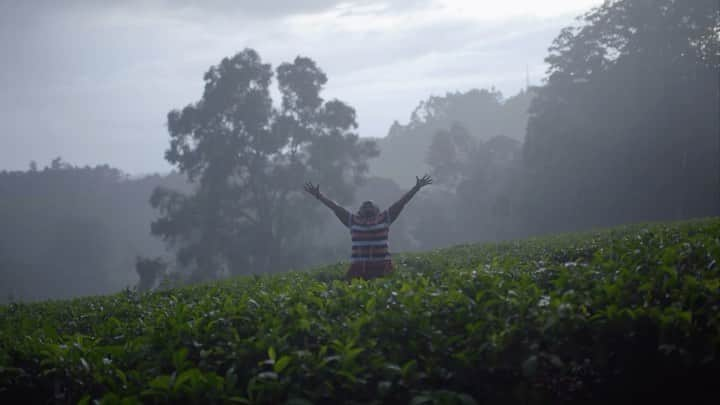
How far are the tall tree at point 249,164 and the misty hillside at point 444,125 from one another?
4558 cm

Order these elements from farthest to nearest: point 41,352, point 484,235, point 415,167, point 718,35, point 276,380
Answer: point 415,167, point 484,235, point 718,35, point 41,352, point 276,380

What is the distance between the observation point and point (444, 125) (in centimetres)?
9075

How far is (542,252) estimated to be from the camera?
10617mm

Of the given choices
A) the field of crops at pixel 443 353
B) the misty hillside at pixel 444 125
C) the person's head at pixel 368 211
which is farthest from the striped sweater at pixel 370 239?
the misty hillside at pixel 444 125

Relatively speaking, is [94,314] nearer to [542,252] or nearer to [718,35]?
[542,252]

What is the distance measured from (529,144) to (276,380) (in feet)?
118

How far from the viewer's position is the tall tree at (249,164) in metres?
32.8

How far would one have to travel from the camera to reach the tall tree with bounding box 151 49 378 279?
32750 mm

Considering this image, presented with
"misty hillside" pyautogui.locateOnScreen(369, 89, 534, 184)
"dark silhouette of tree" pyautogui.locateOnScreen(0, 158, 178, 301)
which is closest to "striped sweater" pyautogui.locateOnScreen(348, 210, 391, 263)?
"dark silhouette of tree" pyautogui.locateOnScreen(0, 158, 178, 301)

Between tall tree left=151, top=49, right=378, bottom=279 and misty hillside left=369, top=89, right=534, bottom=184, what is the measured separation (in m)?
45.6

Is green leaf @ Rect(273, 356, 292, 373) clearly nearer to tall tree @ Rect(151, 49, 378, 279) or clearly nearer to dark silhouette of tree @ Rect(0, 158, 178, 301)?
tall tree @ Rect(151, 49, 378, 279)

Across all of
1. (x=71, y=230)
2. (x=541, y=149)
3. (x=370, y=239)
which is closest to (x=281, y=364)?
(x=370, y=239)

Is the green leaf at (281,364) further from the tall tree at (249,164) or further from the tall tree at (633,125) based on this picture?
the tall tree at (633,125)

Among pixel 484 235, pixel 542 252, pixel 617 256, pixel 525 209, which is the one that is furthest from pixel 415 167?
pixel 617 256
